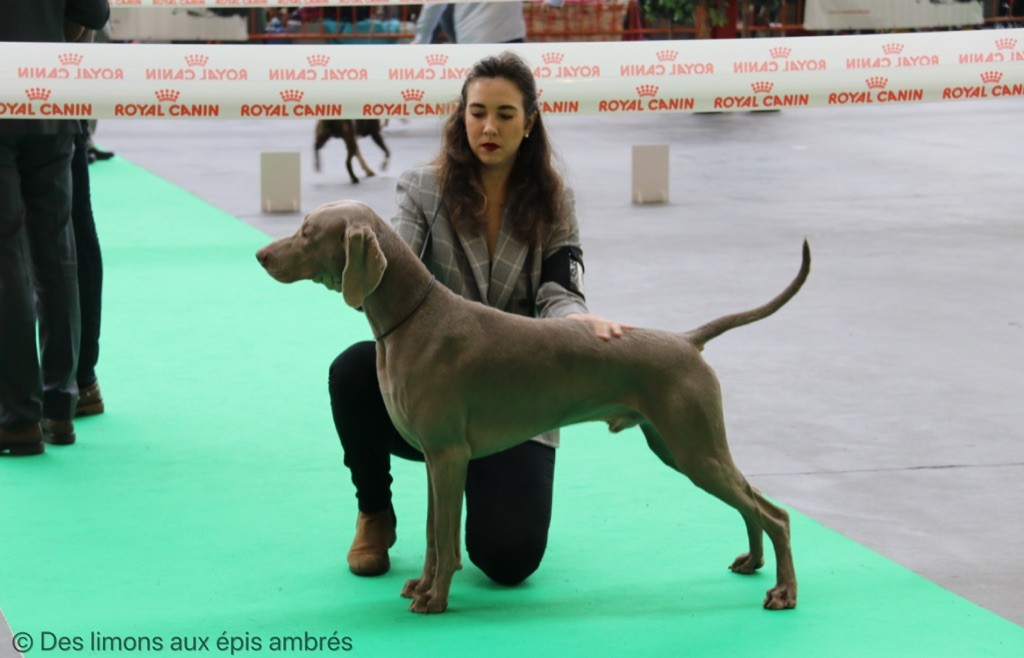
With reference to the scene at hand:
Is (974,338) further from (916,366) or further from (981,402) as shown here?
(981,402)

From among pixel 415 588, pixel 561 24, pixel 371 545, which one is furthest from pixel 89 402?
pixel 561 24

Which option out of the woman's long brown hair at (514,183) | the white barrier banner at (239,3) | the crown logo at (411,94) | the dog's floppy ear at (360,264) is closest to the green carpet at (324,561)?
the dog's floppy ear at (360,264)

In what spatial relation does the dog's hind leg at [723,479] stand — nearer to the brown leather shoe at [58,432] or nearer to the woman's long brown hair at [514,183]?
the woman's long brown hair at [514,183]

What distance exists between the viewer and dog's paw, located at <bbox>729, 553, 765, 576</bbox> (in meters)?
3.52

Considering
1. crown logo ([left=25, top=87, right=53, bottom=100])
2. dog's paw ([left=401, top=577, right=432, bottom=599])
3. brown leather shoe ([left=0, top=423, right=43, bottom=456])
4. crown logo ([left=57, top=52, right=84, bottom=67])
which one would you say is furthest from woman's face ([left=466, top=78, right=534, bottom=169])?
crown logo ([left=57, top=52, right=84, bottom=67])

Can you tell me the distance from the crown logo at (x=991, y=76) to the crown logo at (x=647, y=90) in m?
1.73

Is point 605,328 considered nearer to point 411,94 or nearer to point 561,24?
point 411,94

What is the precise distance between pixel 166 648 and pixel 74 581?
511 millimetres

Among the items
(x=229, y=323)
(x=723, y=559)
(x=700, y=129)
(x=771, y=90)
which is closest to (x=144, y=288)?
(x=229, y=323)

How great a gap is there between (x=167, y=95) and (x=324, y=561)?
3.69m

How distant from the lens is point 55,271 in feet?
14.9

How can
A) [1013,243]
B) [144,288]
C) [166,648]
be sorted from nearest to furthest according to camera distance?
[166,648] < [144,288] < [1013,243]

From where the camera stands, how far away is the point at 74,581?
348 centimetres

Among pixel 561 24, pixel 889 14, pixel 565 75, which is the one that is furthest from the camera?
pixel 561 24
